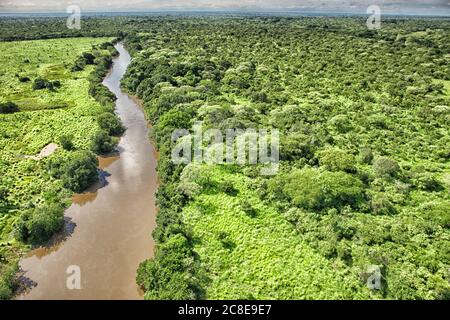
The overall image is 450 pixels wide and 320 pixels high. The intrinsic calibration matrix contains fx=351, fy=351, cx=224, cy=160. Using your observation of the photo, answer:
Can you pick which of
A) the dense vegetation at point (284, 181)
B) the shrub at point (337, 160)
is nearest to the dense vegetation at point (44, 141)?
the dense vegetation at point (284, 181)

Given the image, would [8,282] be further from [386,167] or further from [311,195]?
[386,167]

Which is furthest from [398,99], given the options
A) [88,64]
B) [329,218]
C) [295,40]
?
[88,64]

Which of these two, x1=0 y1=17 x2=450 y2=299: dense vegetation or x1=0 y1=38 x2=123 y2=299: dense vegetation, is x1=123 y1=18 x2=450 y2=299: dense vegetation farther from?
x1=0 y1=38 x2=123 y2=299: dense vegetation

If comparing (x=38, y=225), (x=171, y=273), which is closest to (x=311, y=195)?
(x=171, y=273)

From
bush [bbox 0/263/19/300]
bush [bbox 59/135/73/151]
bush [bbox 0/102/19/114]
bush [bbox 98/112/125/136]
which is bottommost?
bush [bbox 0/263/19/300]

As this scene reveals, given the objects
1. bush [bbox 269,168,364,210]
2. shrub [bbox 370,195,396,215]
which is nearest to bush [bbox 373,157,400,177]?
bush [bbox 269,168,364,210]

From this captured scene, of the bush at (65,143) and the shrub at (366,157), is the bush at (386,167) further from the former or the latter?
the bush at (65,143)
